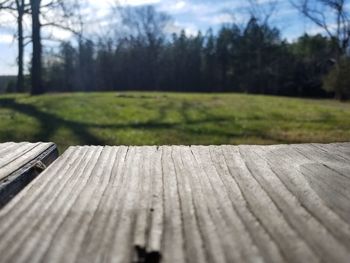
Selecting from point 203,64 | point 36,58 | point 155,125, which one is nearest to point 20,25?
point 36,58

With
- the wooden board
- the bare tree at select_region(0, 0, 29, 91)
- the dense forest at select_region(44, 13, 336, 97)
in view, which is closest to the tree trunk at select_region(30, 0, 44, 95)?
the bare tree at select_region(0, 0, 29, 91)

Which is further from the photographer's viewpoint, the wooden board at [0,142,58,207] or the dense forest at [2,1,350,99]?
the dense forest at [2,1,350,99]

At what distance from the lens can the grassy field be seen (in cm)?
885

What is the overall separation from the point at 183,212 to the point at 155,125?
963 cm

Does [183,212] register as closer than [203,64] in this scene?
Yes

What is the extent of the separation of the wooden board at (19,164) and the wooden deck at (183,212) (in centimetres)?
10

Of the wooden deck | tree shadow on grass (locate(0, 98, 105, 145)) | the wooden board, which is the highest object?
the wooden deck

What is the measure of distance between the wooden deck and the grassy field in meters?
6.83

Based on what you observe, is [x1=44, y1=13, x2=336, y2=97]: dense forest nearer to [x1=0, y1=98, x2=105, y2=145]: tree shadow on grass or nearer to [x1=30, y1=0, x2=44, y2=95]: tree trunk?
[x1=30, y1=0, x2=44, y2=95]: tree trunk

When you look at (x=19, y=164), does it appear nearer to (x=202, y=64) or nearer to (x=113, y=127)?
(x=113, y=127)

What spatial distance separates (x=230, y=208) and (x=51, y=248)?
394 millimetres

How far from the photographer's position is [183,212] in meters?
1.01

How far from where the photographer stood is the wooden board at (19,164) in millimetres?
1342

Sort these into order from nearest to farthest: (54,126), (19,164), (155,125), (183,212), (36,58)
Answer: (183,212), (19,164), (54,126), (155,125), (36,58)
